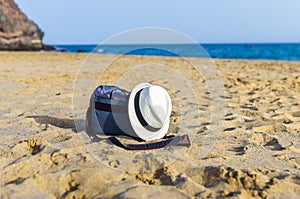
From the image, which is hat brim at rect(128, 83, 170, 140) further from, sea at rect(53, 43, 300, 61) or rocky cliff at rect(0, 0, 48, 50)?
rocky cliff at rect(0, 0, 48, 50)

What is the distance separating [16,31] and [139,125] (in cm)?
3445

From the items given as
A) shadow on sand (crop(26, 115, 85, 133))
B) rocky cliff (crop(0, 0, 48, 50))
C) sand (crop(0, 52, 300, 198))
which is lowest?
rocky cliff (crop(0, 0, 48, 50))

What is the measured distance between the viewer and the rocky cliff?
32.2 meters

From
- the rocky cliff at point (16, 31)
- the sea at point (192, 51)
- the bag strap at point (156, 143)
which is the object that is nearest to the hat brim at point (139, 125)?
the bag strap at point (156, 143)

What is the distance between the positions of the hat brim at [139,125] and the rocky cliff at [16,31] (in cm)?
3032

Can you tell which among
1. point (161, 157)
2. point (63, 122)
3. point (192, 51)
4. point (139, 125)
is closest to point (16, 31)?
point (63, 122)

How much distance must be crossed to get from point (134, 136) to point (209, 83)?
408 cm

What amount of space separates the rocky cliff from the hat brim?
30.3 meters

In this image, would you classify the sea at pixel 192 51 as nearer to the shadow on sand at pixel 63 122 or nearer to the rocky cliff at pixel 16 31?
the shadow on sand at pixel 63 122

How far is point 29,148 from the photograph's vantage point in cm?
249

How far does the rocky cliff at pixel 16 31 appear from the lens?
106 feet

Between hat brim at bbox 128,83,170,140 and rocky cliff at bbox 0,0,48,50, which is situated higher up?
hat brim at bbox 128,83,170,140

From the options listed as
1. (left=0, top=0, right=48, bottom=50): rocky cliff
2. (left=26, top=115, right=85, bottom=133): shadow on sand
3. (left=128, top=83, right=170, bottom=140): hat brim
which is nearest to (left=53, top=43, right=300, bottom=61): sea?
(left=128, top=83, right=170, bottom=140): hat brim

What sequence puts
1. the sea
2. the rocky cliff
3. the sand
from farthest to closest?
the rocky cliff, the sea, the sand
